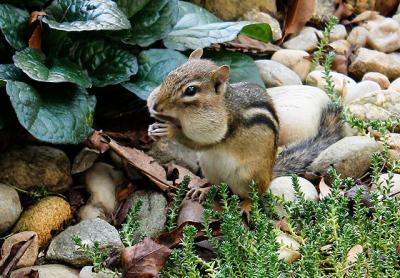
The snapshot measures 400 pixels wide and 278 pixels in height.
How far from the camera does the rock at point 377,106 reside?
4.61 meters

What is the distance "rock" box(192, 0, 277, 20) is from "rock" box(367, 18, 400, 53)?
92 cm

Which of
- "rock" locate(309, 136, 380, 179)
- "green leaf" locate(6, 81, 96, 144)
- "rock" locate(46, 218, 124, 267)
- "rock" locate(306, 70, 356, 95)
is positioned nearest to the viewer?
"rock" locate(46, 218, 124, 267)

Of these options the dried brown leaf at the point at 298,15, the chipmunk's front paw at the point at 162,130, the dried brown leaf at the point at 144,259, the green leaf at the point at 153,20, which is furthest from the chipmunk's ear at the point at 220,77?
the dried brown leaf at the point at 298,15

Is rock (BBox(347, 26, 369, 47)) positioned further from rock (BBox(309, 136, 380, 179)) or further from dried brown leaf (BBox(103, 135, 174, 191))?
dried brown leaf (BBox(103, 135, 174, 191))

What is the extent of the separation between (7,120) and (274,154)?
54.5 inches

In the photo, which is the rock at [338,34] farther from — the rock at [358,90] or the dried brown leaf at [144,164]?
the dried brown leaf at [144,164]

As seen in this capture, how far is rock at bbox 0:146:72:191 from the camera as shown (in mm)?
3846

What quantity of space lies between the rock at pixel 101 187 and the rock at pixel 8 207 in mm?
360

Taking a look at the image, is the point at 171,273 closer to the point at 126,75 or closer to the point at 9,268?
the point at 9,268

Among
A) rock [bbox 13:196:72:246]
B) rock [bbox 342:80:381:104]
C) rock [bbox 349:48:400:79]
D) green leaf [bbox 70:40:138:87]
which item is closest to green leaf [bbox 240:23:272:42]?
rock [bbox 342:80:381:104]

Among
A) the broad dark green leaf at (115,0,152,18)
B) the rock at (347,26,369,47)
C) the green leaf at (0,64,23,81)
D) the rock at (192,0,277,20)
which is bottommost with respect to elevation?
the rock at (347,26,369,47)

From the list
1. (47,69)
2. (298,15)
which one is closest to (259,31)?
(298,15)

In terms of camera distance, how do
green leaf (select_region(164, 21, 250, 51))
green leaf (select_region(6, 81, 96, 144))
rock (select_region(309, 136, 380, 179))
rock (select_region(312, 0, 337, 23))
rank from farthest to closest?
rock (select_region(312, 0, 337, 23))
green leaf (select_region(164, 21, 250, 51))
rock (select_region(309, 136, 380, 179))
green leaf (select_region(6, 81, 96, 144))

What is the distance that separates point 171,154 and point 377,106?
137 cm
